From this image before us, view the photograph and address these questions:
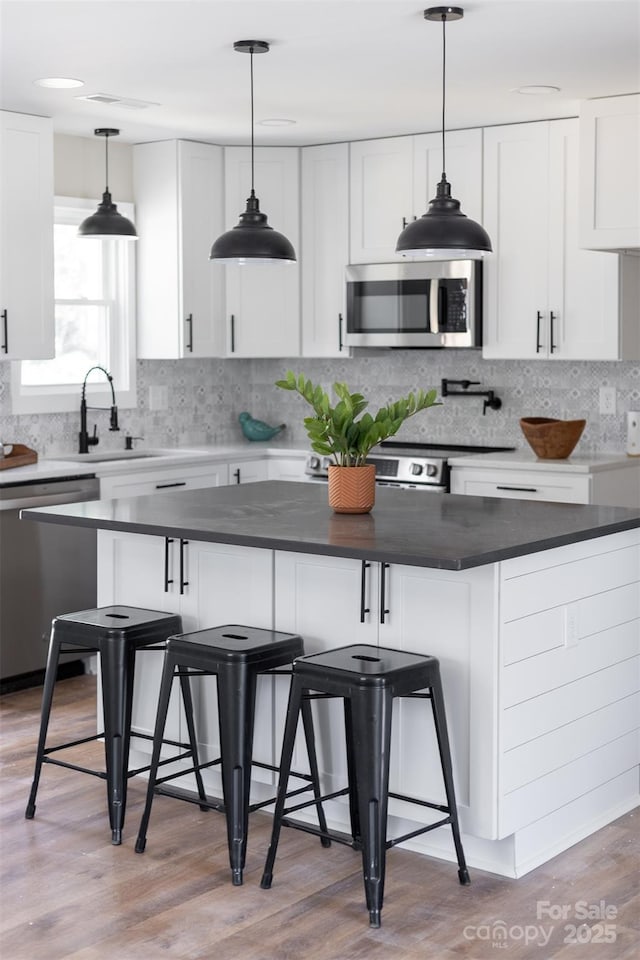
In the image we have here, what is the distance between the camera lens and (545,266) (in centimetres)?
571

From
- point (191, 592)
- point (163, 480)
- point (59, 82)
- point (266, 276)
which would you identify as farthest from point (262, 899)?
point (266, 276)

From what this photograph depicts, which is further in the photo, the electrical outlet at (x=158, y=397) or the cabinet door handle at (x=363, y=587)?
the electrical outlet at (x=158, y=397)

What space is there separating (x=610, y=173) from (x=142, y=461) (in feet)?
7.96

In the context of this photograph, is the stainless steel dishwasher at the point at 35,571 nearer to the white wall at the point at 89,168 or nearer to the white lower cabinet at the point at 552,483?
the white wall at the point at 89,168

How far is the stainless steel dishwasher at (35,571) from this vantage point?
522 centimetres

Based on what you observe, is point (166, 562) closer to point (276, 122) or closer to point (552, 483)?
point (552, 483)

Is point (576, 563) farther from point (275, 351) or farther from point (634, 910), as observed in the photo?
point (275, 351)

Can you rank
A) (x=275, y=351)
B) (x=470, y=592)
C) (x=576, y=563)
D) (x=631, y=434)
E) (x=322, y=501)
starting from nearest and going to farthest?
(x=470, y=592), (x=576, y=563), (x=322, y=501), (x=631, y=434), (x=275, y=351)

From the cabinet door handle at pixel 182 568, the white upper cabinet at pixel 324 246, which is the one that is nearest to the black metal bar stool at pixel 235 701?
the cabinet door handle at pixel 182 568

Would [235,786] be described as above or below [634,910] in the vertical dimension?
above

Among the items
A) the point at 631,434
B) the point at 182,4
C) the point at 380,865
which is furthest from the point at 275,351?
the point at 380,865

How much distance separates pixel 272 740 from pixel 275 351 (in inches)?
123

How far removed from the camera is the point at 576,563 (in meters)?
3.60

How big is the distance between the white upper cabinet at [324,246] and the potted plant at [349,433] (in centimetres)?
252
